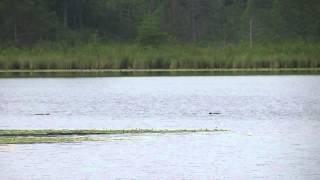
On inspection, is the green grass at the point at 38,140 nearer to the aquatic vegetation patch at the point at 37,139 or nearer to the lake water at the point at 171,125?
the aquatic vegetation patch at the point at 37,139

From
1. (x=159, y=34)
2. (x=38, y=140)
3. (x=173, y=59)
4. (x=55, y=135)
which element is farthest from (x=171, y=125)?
(x=159, y=34)

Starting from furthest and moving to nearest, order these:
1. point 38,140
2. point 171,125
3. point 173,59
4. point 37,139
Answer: point 173,59
point 171,125
point 37,139
point 38,140

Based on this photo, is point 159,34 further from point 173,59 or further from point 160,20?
point 160,20

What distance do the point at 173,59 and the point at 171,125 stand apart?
30323 millimetres

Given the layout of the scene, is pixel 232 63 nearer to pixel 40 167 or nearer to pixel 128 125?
pixel 128 125

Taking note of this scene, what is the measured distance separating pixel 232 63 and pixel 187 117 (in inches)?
1110

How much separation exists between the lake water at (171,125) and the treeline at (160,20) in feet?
90.0

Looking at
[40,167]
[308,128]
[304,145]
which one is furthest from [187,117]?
[40,167]

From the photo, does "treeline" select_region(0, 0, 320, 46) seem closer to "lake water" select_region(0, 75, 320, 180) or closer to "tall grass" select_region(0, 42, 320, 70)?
"tall grass" select_region(0, 42, 320, 70)

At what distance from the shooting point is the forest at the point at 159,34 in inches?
2280

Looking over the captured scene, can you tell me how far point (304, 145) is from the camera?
72.9 ft

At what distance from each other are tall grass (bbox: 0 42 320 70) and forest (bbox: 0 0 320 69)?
65 millimetres

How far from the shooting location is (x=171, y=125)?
91.1 ft

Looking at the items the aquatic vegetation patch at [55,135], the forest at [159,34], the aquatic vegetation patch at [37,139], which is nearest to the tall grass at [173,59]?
the forest at [159,34]
